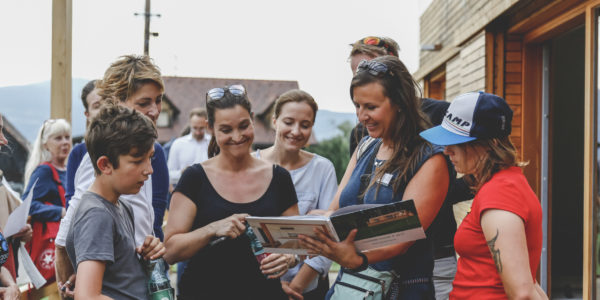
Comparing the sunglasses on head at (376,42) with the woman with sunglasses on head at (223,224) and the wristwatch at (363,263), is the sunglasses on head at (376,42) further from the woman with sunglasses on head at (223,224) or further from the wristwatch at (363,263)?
the wristwatch at (363,263)

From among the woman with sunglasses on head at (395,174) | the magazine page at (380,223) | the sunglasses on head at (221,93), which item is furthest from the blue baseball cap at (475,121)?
the sunglasses on head at (221,93)

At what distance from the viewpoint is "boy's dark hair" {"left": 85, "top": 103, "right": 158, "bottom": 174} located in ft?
6.72

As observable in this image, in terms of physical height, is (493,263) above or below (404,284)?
above

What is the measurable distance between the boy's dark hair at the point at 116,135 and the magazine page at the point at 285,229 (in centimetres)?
53

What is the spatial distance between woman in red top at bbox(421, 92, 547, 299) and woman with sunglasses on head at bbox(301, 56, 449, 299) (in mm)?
122

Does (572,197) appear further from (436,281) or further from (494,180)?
(494,180)

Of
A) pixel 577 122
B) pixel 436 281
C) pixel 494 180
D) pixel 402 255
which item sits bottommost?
pixel 436 281

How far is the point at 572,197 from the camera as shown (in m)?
7.13

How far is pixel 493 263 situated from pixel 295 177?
61.9 inches

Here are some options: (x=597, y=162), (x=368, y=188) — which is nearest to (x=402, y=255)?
(x=368, y=188)

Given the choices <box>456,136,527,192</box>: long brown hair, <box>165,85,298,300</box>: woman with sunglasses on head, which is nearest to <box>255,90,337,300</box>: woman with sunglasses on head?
<box>165,85,298,300</box>: woman with sunglasses on head

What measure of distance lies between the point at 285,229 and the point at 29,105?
446cm

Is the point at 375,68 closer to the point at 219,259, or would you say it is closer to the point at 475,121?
the point at 475,121

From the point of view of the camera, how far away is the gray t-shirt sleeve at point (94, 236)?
5.98 ft
